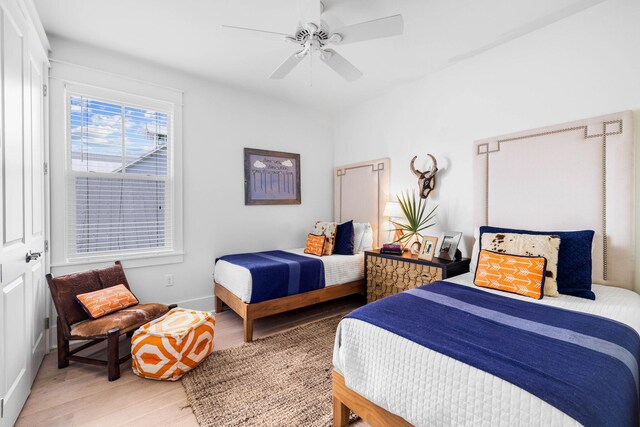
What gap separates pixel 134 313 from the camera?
234 cm

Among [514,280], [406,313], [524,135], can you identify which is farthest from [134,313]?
[524,135]

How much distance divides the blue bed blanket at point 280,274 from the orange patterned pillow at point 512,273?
1.52 metres

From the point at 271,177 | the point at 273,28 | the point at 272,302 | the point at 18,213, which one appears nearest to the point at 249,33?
the point at 273,28

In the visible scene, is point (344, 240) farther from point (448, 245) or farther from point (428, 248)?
point (448, 245)

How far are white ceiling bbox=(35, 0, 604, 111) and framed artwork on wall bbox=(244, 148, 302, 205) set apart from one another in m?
1.00

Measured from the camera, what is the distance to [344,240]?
3596 mm

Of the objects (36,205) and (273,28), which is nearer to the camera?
(36,205)

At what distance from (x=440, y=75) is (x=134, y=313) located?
148 inches

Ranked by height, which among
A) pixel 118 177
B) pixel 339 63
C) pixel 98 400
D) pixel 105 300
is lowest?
pixel 98 400

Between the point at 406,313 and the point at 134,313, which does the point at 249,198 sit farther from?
the point at 406,313

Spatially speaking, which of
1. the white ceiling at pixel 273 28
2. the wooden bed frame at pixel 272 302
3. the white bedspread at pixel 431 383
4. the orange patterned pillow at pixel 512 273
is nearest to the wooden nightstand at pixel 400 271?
the wooden bed frame at pixel 272 302

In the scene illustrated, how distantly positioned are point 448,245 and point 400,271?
54cm

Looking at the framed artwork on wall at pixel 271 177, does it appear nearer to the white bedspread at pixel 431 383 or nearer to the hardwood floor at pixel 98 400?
the hardwood floor at pixel 98 400

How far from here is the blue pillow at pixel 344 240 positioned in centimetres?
357
